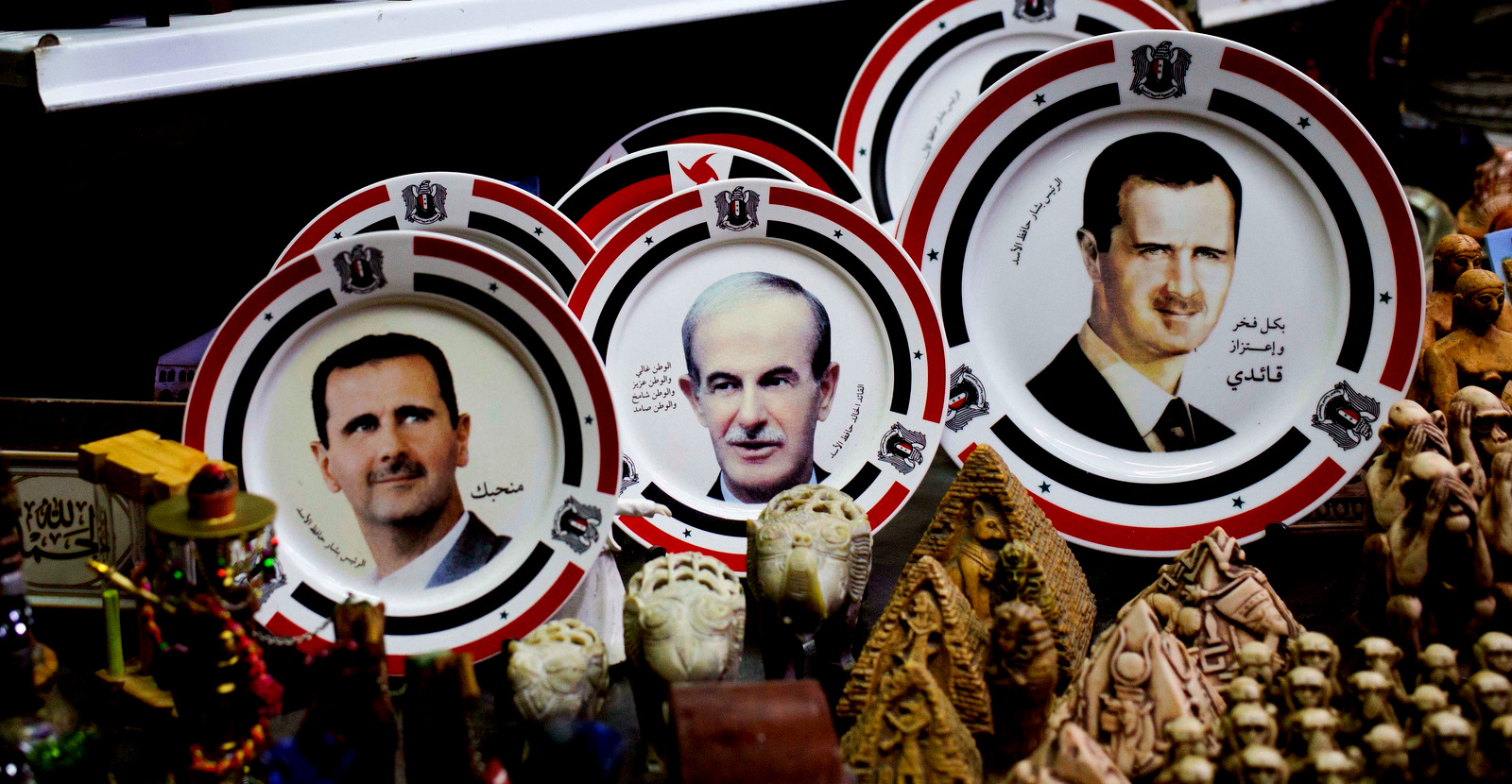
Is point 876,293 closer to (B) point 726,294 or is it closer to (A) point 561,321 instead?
(B) point 726,294

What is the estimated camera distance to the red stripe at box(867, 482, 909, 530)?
1835 millimetres

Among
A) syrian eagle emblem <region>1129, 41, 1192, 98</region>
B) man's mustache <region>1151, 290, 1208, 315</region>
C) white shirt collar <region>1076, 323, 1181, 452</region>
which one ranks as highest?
syrian eagle emblem <region>1129, 41, 1192, 98</region>

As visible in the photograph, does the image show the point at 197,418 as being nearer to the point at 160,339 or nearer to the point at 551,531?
the point at 551,531

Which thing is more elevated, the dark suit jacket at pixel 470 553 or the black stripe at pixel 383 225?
the black stripe at pixel 383 225

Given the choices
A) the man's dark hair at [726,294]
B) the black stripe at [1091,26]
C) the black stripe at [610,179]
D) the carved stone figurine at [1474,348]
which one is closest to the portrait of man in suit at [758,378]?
the man's dark hair at [726,294]

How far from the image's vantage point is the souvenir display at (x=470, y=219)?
187 centimetres

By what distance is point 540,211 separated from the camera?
1939 millimetres

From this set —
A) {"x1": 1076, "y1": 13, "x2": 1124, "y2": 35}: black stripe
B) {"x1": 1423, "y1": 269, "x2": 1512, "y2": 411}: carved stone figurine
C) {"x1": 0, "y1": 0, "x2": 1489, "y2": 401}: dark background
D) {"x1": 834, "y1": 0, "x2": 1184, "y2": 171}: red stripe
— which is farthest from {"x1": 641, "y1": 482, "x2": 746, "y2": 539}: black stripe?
{"x1": 1076, "y1": 13, "x2": 1124, "y2": 35}: black stripe

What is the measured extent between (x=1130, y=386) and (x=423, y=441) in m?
1.06

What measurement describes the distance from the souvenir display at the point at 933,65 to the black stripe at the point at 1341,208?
0.74m

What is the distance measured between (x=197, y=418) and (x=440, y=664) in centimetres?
55

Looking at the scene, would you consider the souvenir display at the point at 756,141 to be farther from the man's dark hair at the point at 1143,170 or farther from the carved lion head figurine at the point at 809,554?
the carved lion head figurine at the point at 809,554

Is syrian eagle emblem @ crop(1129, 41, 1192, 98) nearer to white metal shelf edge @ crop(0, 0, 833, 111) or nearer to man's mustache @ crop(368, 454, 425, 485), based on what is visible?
white metal shelf edge @ crop(0, 0, 833, 111)

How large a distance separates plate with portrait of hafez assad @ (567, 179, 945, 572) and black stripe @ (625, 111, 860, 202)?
0.42 metres
